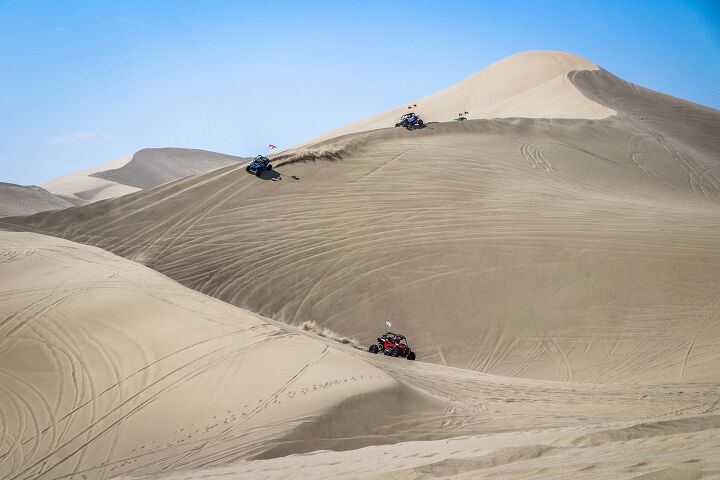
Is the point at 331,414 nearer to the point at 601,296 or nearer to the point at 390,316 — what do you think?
the point at 390,316

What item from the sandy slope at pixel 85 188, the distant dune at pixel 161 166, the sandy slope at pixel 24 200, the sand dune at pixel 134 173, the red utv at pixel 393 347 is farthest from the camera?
the distant dune at pixel 161 166

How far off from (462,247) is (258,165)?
367 inches

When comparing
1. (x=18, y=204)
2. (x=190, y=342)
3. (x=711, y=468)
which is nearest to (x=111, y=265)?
(x=190, y=342)

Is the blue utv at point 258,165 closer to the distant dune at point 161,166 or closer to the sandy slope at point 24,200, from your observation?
the sandy slope at point 24,200

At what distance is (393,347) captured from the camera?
16812mm

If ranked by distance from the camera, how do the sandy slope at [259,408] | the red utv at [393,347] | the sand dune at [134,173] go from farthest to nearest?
the sand dune at [134,173] → the red utv at [393,347] → the sandy slope at [259,408]

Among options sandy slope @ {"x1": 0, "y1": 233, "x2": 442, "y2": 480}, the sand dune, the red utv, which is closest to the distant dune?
the sand dune

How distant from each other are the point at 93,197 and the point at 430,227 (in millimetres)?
49425

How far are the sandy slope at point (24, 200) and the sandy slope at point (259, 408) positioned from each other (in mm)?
31501

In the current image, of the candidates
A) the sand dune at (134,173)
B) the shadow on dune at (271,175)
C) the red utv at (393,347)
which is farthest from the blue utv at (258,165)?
the sand dune at (134,173)

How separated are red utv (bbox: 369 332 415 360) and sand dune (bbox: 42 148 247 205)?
47.3m

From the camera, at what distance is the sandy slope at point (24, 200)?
4324cm

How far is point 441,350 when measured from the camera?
1800 centimetres

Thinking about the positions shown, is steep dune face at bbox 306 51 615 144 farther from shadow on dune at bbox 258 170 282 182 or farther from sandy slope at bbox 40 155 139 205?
sandy slope at bbox 40 155 139 205
